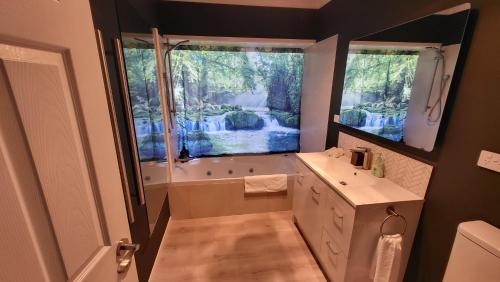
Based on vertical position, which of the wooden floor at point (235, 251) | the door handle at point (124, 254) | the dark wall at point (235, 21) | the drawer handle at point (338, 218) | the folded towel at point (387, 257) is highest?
the dark wall at point (235, 21)

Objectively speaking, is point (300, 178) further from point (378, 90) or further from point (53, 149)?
point (53, 149)

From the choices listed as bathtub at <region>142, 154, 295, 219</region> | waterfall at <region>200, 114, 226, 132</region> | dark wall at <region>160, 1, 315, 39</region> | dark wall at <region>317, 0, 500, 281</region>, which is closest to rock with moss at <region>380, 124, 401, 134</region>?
dark wall at <region>317, 0, 500, 281</region>

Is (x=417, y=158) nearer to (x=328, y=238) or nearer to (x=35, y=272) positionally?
(x=328, y=238)

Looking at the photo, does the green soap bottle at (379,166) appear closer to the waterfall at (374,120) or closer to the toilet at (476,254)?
the waterfall at (374,120)

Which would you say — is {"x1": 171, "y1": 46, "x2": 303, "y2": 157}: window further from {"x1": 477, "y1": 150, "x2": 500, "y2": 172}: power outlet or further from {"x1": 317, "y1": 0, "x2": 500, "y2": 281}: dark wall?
{"x1": 477, "y1": 150, "x2": 500, "y2": 172}: power outlet

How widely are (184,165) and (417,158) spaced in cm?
276

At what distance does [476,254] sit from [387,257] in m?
0.48

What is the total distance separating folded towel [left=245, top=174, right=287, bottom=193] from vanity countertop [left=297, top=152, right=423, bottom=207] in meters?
0.58

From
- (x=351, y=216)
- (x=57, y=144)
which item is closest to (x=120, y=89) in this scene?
(x=57, y=144)

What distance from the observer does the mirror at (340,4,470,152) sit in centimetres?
129

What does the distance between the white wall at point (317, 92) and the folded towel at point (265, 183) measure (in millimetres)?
717

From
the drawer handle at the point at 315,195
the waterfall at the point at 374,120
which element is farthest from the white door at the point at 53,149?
the waterfall at the point at 374,120

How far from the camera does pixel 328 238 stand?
173cm

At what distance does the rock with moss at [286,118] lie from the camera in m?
3.62
